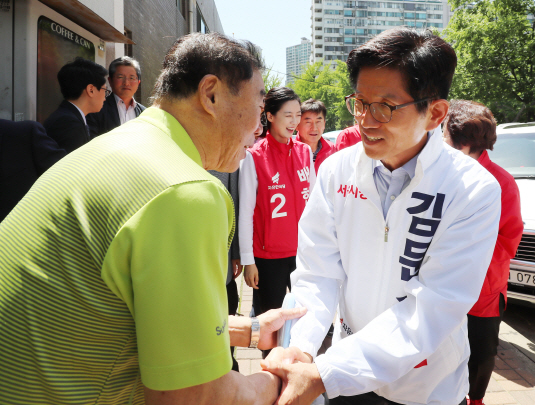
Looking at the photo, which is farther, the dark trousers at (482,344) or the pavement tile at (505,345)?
the pavement tile at (505,345)

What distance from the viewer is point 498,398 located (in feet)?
11.0

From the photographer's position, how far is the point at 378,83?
181cm

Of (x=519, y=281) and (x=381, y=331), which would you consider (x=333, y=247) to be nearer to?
(x=381, y=331)

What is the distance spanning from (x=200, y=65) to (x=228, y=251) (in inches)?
26.8

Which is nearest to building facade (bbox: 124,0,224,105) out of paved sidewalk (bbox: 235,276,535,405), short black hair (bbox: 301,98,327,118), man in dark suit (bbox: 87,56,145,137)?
man in dark suit (bbox: 87,56,145,137)

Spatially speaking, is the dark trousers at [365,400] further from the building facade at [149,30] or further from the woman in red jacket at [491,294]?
the building facade at [149,30]

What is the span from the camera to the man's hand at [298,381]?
5.06 ft

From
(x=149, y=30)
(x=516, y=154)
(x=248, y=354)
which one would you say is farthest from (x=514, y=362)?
(x=149, y=30)

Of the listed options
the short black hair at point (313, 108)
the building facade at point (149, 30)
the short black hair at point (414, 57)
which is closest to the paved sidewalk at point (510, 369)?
the short black hair at point (414, 57)

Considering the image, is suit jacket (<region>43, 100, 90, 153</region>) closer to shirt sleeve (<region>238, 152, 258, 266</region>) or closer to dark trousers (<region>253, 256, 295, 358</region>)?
shirt sleeve (<region>238, 152, 258, 266</region>)

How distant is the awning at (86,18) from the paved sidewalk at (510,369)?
4.37m

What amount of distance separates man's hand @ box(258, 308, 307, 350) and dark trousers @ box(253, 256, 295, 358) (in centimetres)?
169

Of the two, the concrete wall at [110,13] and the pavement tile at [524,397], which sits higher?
the concrete wall at [110,13]

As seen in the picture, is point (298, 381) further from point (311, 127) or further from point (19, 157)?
point (311, 127)
